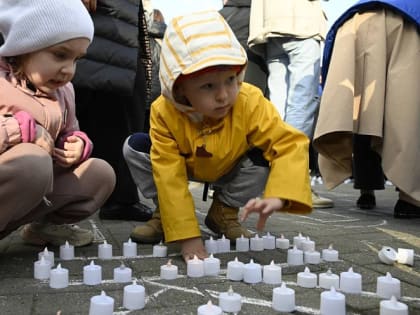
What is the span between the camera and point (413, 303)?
1.72 m

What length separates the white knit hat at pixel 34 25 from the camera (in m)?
2.18

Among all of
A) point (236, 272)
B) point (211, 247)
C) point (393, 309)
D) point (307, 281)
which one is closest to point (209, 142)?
point (211, 247)

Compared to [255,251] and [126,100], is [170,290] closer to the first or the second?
[255,251]

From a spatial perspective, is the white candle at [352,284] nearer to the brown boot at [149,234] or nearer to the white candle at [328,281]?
the white candle at [328,281]

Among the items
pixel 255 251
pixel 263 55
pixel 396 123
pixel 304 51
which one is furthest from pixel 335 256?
pixel 263 55

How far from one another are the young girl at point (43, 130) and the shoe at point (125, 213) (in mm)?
870

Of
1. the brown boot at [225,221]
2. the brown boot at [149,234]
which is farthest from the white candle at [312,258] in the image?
the brown boot at [149,234]

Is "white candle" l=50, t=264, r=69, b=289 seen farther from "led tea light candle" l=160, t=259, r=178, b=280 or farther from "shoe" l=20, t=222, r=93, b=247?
"shoe" l=20, t=222, r=93, b=247

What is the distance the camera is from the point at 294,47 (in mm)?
4266

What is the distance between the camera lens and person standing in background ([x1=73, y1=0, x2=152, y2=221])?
121 inches

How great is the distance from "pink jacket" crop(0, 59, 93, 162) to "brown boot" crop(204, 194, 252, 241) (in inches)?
30.5

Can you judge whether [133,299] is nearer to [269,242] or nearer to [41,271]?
[41,271]

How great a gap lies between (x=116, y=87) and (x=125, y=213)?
867mm


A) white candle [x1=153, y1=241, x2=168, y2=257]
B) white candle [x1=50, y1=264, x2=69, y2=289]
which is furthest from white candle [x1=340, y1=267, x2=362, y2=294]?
white candle [x1=50, y1=264, x2=69, y2=289]
